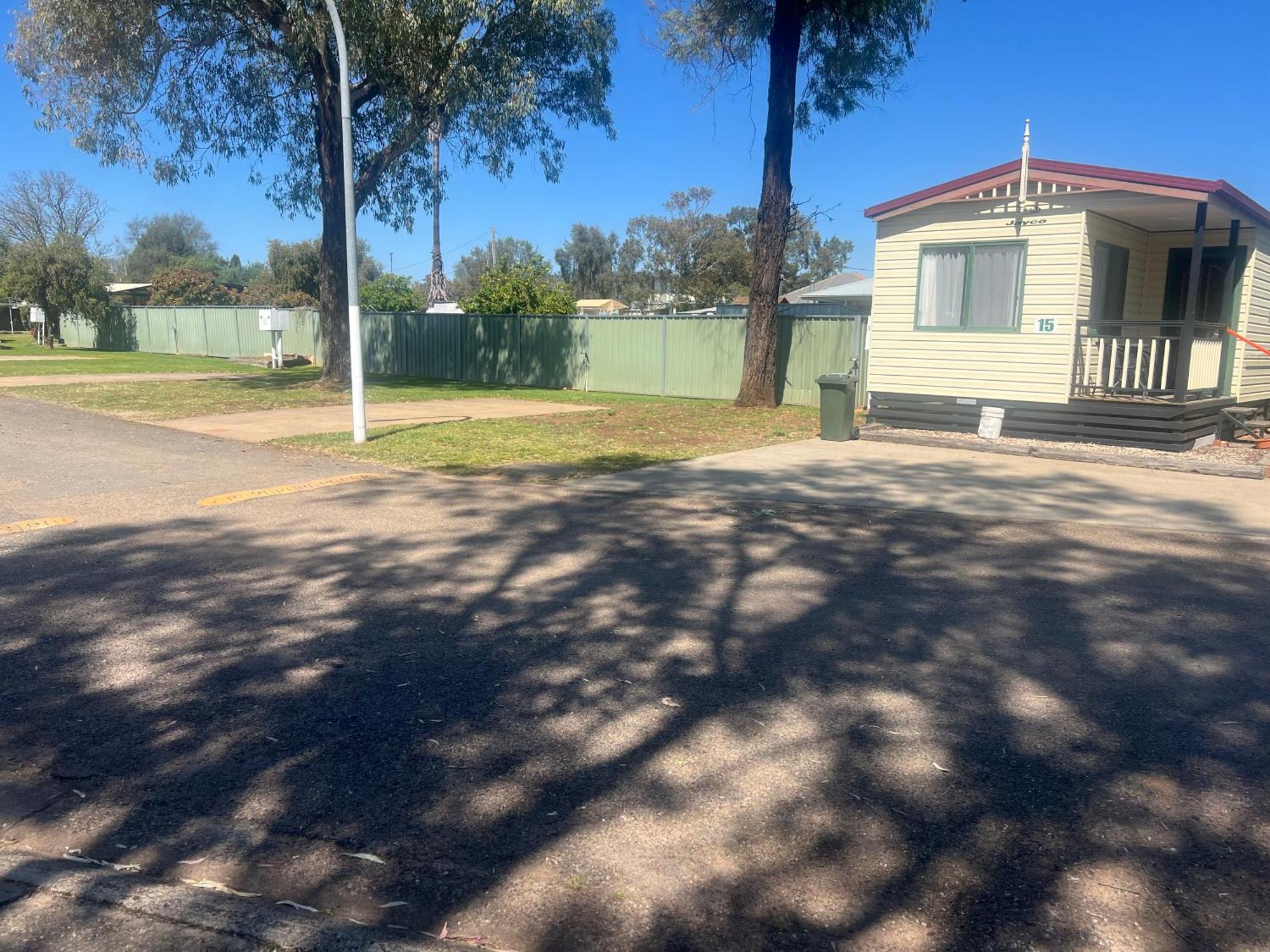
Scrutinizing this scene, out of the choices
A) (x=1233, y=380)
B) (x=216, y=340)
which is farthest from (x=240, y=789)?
(x=216, y=340)

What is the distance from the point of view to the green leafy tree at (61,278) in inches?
1544

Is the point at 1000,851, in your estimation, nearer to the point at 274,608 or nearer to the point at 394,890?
the point at 394,890

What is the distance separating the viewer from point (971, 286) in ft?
49.7

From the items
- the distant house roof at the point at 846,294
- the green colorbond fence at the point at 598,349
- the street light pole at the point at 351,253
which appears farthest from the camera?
the distant house roof at the point at 846,294

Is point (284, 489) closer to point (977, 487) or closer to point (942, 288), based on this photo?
point (977, 487)

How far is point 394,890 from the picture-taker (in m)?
3.20

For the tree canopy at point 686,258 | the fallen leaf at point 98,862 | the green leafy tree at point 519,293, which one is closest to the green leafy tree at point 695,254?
the tree canopy at point 686,258

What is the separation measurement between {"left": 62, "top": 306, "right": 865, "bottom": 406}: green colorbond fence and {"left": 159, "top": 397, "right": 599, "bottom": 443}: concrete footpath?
11.9ft

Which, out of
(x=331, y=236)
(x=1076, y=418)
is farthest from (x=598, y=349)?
(x=1076, y=418)

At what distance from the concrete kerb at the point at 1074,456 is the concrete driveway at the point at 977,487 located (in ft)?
0.37

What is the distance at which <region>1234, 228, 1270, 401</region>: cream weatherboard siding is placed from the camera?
618 inches

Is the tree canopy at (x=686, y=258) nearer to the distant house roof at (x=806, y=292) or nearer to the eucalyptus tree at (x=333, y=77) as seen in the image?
the distant house roof at (x=806, y=292)

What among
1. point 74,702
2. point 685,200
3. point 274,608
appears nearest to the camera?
point 74,702

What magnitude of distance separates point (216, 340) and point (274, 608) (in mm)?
34747
